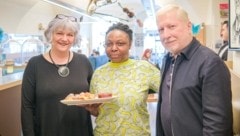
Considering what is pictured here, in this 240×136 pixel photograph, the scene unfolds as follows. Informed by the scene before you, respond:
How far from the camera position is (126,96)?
68.4 inches

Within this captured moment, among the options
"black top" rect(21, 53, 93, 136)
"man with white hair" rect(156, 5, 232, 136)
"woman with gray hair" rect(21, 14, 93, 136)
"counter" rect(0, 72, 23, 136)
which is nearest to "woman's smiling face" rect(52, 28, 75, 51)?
"woman with gray hair" rect(21, 14, 93, 136)

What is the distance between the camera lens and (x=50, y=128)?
1.83 metres

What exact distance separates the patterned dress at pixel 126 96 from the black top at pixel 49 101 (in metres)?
0.14

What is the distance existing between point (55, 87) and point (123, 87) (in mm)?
416

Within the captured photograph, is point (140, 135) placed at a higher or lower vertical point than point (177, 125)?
lower

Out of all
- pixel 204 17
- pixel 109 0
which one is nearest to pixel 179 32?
pixel 109 0

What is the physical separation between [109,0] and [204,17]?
2010 mm

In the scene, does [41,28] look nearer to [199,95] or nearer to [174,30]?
[174,30]

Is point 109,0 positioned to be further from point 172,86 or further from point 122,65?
point 172,86

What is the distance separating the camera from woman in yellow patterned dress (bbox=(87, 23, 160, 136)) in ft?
5.69

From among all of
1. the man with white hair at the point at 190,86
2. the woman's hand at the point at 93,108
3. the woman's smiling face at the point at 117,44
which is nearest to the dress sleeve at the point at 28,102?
the woman's hand at the point at 93,108

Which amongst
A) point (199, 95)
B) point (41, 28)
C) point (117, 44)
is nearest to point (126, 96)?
point (117, 44)

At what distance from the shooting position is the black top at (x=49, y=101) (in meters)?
1.79

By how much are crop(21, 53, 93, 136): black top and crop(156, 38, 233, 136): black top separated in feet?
2.25
